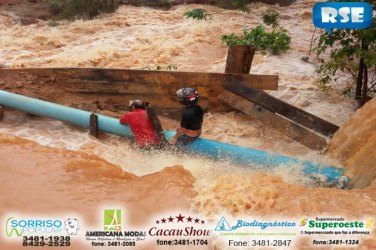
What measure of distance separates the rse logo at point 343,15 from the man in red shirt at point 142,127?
294 centimetres

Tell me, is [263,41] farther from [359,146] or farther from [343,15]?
[359,146]

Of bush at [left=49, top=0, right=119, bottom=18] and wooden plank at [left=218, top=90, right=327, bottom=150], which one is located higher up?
Result: bush at [left=49, top=0, right=119, bottom=18]

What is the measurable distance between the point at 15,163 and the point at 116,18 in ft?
35.8

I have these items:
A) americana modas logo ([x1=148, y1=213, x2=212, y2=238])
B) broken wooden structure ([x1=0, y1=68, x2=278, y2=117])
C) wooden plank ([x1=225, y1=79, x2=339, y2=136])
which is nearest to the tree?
wooden plank ([x1=225, y1=79, x2=339, y2=136])

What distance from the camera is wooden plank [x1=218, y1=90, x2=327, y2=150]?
5.95 m

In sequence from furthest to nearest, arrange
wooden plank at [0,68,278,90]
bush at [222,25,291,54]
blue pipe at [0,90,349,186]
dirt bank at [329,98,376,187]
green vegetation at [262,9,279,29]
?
green vegetation at [262,9,279,29]
bush at [222,25,291,54]
wooden plank at [0,68,278,90]
blue pipe at [0,90,349,186]
dirt bank at [329,98,376,187]

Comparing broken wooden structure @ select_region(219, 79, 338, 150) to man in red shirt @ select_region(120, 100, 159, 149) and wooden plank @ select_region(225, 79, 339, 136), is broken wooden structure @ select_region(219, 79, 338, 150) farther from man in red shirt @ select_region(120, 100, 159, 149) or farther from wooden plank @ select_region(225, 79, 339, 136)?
man in red shirt @ select_region(120, 100, 159, 149)

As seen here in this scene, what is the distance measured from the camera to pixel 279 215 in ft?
10.7

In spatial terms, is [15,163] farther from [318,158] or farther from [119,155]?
[318,158]

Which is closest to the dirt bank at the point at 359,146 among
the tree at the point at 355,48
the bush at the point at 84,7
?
the tree at the point at 355,48

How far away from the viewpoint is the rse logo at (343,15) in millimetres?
6004

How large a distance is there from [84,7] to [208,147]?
1142 centimetres

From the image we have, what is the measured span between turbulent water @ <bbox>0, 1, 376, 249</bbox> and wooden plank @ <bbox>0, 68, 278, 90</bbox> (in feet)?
2.25

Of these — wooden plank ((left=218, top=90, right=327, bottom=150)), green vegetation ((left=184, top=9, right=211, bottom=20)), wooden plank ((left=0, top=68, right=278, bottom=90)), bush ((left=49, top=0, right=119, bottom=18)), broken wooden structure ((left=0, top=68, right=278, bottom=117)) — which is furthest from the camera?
bush ((left=49, top=0, right=119, bottom=18))
